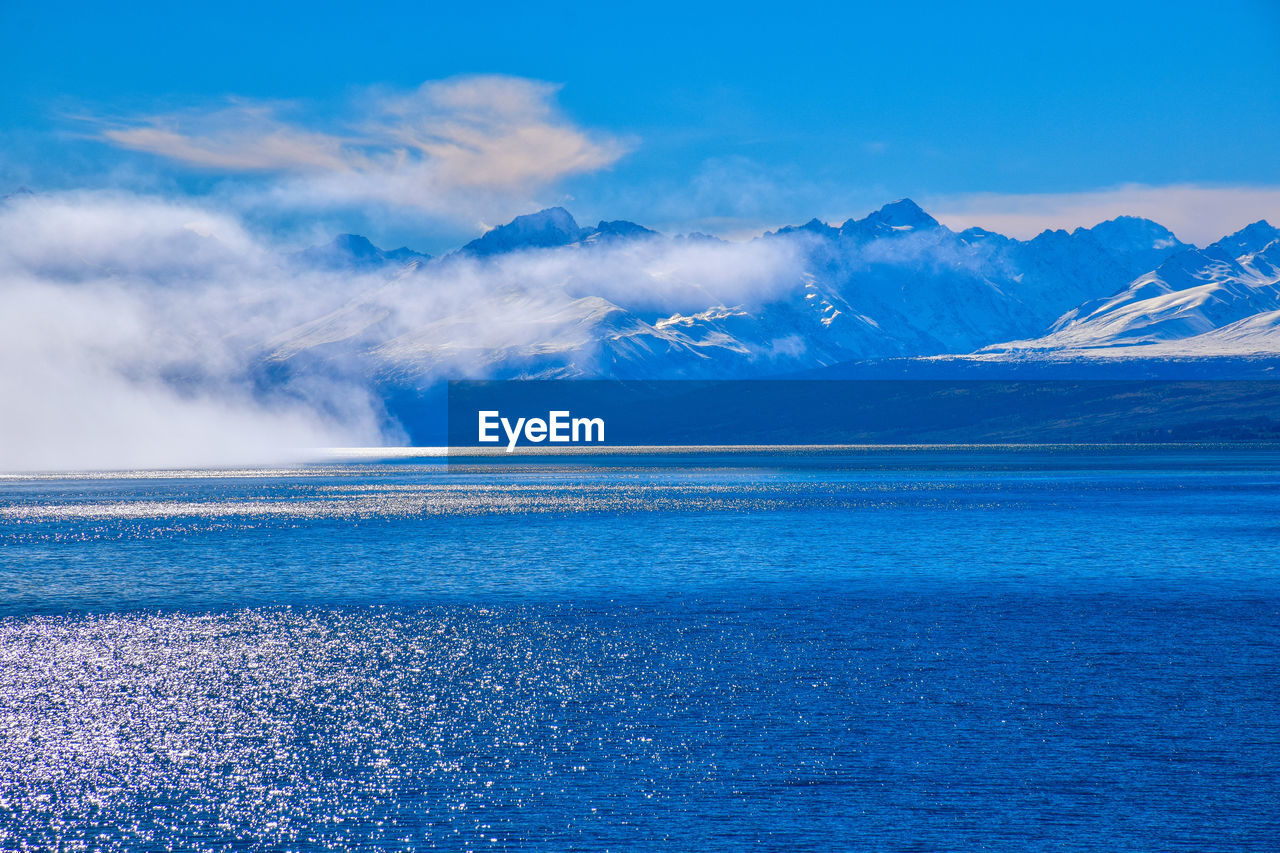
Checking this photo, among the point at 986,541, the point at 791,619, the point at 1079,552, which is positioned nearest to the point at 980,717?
the point at 791,619

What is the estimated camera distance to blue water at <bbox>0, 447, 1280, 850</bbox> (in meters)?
24.9

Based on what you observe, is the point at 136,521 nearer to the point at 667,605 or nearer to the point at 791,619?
the point at 667,605

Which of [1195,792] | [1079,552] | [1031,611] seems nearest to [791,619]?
[1031,611]

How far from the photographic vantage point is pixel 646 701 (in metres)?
35.3

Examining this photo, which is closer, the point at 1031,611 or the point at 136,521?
the point at 1031,611

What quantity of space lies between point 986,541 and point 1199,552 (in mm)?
A: 16346

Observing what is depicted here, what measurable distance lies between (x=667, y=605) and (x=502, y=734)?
25.3 metres

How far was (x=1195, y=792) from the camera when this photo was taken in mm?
26359

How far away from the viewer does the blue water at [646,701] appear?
24875mm

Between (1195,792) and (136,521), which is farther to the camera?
(136,521)

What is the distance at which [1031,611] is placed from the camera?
2101 inches

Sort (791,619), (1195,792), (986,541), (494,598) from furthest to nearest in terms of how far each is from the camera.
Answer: (986,541), (494,598), (791,619), (1195,792)

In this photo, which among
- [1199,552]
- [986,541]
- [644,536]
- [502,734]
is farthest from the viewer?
[644,536]

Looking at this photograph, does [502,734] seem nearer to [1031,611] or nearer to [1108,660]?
[1108,660]
